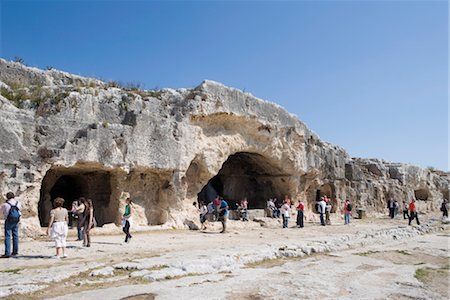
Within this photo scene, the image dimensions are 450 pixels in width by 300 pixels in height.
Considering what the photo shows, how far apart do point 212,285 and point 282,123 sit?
13.2 metres

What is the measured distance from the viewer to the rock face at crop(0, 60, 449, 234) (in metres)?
10.9

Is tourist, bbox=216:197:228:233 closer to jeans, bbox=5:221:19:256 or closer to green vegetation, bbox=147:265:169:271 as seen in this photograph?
green vegetation, bbox=147:265:169:271

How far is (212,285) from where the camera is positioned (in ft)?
18.6

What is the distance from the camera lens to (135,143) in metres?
12.7

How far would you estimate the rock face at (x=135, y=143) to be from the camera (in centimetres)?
1089

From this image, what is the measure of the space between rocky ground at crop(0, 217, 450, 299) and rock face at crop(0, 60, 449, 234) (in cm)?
280

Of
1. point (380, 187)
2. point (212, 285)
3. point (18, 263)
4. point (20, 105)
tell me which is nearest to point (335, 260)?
point (212, 285)

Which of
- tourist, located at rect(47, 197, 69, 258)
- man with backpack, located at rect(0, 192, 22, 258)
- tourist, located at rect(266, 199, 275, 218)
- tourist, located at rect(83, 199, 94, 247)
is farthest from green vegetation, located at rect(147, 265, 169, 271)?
tourist, located at rect(266, 199, 275, 218)

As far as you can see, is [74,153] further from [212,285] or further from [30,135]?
[212,285]

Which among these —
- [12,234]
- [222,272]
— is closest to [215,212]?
[12,234]

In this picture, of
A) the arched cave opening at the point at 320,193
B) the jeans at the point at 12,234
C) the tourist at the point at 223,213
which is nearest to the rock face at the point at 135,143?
the arched cave opening at the point at 320,193

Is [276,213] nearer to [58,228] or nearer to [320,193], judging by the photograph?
[320,193]

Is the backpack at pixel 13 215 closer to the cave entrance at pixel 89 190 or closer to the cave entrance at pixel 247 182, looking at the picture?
the cave entrance at pixel 89 190

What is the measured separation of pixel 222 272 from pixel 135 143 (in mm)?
7086
